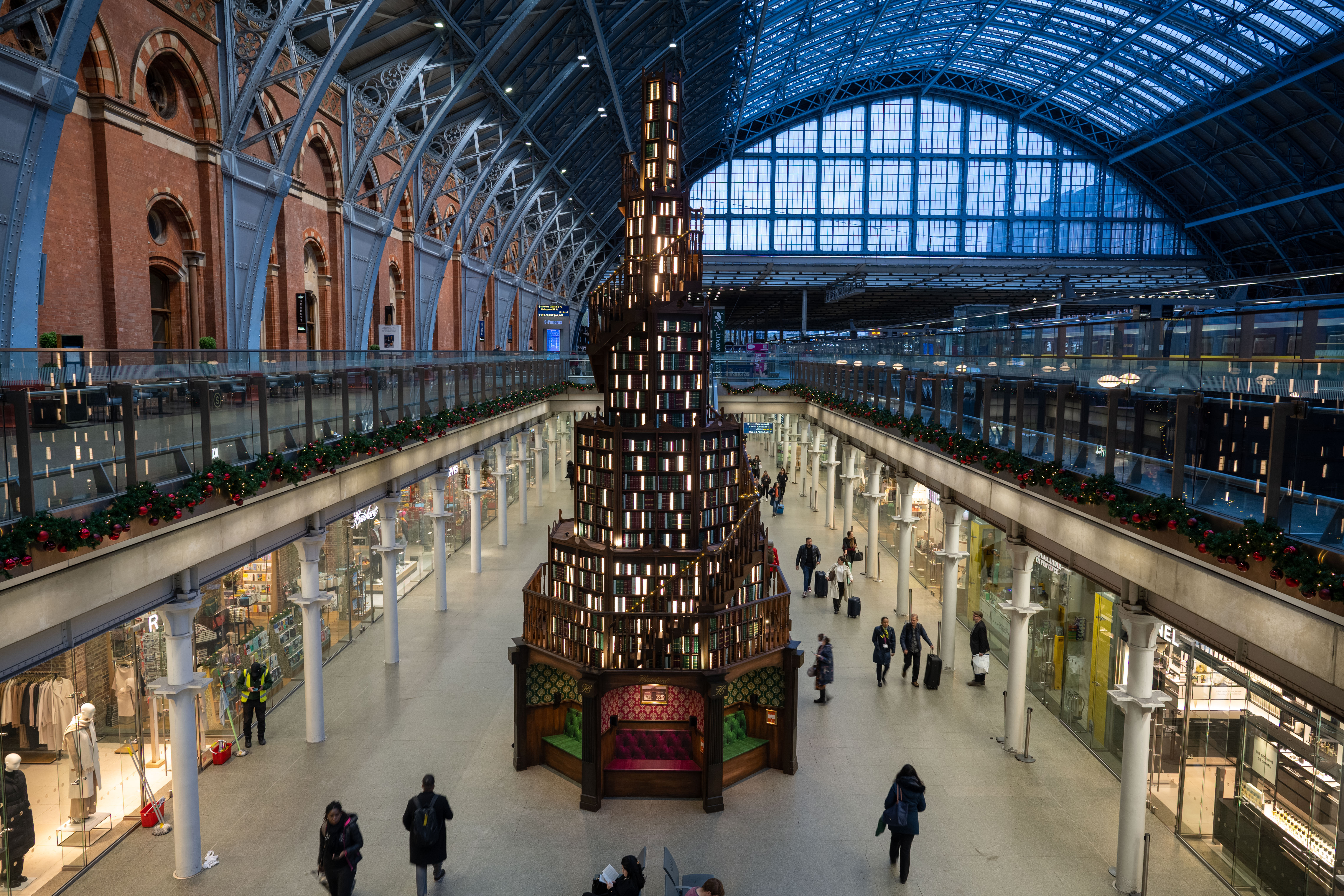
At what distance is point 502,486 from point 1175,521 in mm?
22145

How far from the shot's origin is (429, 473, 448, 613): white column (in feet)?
64.6

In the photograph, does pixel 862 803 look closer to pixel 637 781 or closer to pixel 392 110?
pixel 637 781

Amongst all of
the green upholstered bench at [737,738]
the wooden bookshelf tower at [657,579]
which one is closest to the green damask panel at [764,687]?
the wooden bookshelf tower at [657,579]

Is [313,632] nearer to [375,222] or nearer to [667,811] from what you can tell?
[667,811]

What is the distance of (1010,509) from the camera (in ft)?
39.5

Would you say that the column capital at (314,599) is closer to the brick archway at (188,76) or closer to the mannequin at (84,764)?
the mannequin at (84,764)

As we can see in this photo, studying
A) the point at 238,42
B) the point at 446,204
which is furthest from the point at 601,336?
the point at 446,204

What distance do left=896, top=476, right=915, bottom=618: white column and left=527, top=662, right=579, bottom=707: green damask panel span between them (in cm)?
906

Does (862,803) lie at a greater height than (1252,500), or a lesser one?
lesser

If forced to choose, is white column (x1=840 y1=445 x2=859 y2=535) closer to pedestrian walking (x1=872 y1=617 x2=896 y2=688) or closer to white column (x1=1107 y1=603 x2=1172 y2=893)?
pedestrian walking (x1=872 y1=617 x2=896 y2=688)

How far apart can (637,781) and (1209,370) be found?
8.73 metres

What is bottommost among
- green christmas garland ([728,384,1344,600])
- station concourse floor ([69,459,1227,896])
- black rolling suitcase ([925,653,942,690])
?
station concourse floor ([69,459,1227,896])

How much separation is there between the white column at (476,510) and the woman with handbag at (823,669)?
437 inches

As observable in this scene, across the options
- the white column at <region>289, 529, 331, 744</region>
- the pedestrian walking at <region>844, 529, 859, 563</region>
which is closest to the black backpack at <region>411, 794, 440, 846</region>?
the white column at <region>289, 529, 331, 744</region>
